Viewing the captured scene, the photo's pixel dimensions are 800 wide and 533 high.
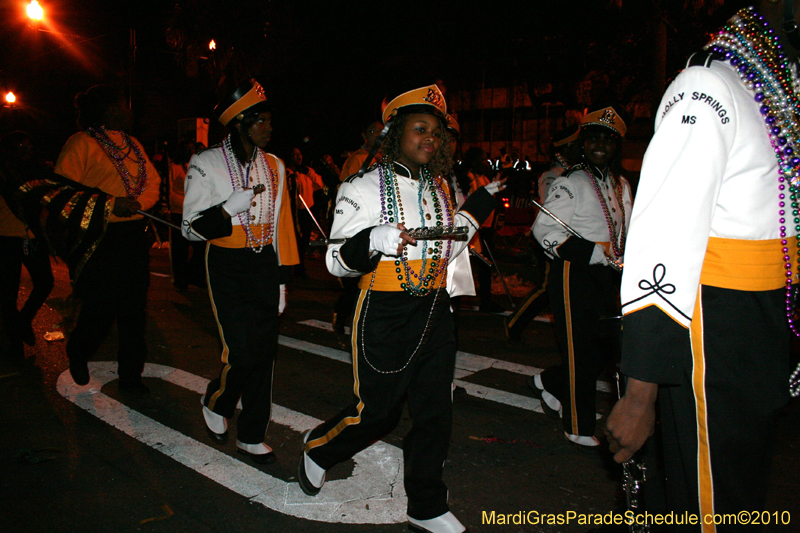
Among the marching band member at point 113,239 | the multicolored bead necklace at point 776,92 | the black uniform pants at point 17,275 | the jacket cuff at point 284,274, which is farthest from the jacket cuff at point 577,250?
the black uniform pants at point 17,275

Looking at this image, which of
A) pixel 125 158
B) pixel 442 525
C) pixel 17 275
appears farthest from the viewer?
pixel 17 275

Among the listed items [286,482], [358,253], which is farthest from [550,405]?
[358,253]

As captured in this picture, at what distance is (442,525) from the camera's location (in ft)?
10.0

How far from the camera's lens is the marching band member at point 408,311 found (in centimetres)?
307

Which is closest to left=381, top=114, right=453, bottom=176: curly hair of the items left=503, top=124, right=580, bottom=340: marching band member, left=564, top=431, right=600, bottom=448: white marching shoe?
left=564, top=431, right=600, bottom=448: white marching shoe

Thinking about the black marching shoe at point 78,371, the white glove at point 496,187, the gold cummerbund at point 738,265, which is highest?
the white glove at point 496,187

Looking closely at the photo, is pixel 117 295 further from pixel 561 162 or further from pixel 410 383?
pixel 561 162

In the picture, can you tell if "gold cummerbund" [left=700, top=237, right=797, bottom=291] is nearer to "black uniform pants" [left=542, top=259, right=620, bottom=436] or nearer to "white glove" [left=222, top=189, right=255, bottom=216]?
"black uniform pants" [left=542, top=259, right=620, bottom=436]

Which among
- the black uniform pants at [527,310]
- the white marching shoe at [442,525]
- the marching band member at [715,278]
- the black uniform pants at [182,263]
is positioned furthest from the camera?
the black uniform pants at [182,263]

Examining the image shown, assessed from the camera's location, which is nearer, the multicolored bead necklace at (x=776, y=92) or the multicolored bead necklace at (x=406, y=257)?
the multicolored bead necklace at (x=776, y=92)

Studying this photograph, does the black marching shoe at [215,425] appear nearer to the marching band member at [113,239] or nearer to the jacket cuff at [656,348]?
the marching band member at [113,239]

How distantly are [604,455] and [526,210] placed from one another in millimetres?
13213

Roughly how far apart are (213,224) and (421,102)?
149cm

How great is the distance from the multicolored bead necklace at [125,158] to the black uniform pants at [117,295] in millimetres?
284
